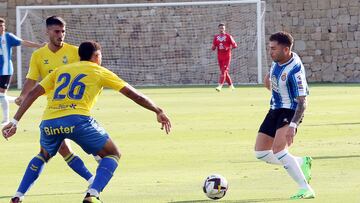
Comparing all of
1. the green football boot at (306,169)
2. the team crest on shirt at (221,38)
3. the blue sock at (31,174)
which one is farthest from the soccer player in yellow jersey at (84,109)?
the team crest on shirt at (221,38)

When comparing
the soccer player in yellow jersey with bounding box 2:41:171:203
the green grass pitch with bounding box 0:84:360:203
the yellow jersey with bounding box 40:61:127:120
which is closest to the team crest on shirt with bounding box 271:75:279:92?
the green grass pitch with bounding box 0:84:360:203

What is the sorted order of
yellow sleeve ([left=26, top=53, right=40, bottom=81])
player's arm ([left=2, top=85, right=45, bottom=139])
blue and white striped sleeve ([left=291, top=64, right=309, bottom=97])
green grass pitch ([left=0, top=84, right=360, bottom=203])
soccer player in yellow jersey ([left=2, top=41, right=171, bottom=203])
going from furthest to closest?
yellow sleeve ([left=26, top=53, right=40, bottom=81])
green grass pitch ([left=0, top=84, right=360, bottom=203])
blue and white striped sleeve ([left=291, top=64, right=309, bottom=97])
player's arm ([left=2, top=85, right=45, bottom=139])
soccer player in yellow jersey ([left=2, top=41, right=171, bottom=203])

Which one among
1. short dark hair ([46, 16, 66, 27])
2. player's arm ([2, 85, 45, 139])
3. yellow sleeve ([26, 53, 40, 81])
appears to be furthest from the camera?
yellow sleeve ([26, 53, 40, 81])

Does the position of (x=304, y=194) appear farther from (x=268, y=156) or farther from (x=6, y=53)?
(x=6, y=53)

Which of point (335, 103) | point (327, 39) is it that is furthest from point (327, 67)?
point (335, 103)

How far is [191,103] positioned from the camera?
2744 cm

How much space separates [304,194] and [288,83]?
4.19 ft

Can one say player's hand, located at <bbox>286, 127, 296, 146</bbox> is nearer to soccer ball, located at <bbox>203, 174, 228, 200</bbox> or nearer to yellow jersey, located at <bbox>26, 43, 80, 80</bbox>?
soccer ball, located at <bbox>203, 174, 228, 200</bbox>

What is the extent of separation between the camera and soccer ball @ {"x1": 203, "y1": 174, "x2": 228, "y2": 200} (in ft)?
35.1

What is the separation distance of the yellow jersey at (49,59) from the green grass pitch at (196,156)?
4.50 feet

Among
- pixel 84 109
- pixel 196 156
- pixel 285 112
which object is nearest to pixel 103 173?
pixel 84 109

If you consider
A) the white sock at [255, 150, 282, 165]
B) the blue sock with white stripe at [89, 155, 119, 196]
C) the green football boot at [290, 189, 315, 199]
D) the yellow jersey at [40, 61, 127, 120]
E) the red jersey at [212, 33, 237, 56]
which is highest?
the yellow jersey at [40, 61, 127, 120]

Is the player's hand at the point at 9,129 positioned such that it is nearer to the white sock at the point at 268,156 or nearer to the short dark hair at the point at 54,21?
the short dark hair at the point at 54,21

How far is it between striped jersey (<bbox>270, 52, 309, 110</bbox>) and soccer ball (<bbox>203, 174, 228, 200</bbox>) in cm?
121
